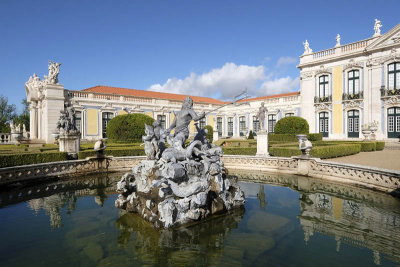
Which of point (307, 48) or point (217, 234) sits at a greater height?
point (307, 48)

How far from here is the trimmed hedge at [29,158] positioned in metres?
9.12

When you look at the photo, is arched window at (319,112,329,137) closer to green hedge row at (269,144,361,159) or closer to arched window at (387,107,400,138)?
→ arched window at (387,107,400,138)

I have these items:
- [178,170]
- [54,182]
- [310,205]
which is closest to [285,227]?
[310,205]

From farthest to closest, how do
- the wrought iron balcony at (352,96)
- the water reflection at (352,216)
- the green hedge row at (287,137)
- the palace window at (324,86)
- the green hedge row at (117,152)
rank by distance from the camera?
1. the palace window at (324,86)
2. the wrought iron balcony at (352,96)
3. the green hedge row at (287,137)
4. the green hedge row at (117,152)
5. the water reflection at (352,216)

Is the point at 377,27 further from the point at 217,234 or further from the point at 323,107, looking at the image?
the point at 217,234

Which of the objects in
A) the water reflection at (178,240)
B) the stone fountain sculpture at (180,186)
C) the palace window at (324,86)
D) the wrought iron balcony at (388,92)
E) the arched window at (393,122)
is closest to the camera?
the water reflection at (178,240)

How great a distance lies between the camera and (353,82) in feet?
78.6

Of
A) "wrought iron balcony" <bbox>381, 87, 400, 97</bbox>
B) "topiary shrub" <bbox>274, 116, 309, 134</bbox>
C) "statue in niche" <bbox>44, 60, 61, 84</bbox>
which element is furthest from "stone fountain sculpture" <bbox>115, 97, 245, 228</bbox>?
"wrought iron balcony" <bbox>381, 87, 400, 97</bbox>

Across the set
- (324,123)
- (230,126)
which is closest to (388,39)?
(324,123)

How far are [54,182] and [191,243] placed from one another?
23.5 ft

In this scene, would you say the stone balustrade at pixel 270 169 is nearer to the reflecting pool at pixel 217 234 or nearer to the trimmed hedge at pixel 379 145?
the reflecting pool at pixel 217 234

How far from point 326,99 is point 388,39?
7.20 m

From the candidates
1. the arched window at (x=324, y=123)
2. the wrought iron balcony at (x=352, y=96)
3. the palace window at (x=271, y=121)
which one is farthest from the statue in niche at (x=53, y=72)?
the wrought iron balcony at (x=352, y=96)

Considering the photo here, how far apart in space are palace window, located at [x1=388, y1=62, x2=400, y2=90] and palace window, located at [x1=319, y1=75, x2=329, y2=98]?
5.35 metres
